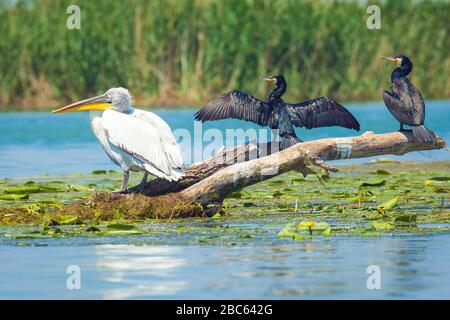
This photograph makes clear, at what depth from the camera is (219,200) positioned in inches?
412

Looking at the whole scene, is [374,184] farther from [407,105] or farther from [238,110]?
[238,110]

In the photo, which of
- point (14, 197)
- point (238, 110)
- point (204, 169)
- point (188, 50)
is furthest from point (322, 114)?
point (188, 50)

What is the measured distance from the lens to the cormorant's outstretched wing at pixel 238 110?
1161 cm

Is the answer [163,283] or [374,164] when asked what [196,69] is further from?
[163,283]

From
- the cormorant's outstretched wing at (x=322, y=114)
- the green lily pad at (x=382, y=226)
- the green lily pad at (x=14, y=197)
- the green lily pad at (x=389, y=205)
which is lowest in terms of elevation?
the green lily pad at (x=382, y=226)

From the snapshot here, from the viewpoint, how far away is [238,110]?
38.1 ft

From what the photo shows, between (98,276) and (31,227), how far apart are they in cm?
244

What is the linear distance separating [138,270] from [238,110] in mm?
4074

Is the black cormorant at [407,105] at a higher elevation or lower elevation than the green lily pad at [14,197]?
higher

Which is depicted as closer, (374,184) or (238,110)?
(238,110)

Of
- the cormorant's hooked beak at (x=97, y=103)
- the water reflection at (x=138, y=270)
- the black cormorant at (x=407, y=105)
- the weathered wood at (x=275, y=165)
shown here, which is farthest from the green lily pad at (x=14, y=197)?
the black cormorant at (x=407, y=105)

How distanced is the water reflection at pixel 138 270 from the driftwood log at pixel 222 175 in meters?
1.53

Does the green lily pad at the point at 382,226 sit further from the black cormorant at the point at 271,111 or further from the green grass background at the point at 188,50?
the green grass background at the point at 188,50
